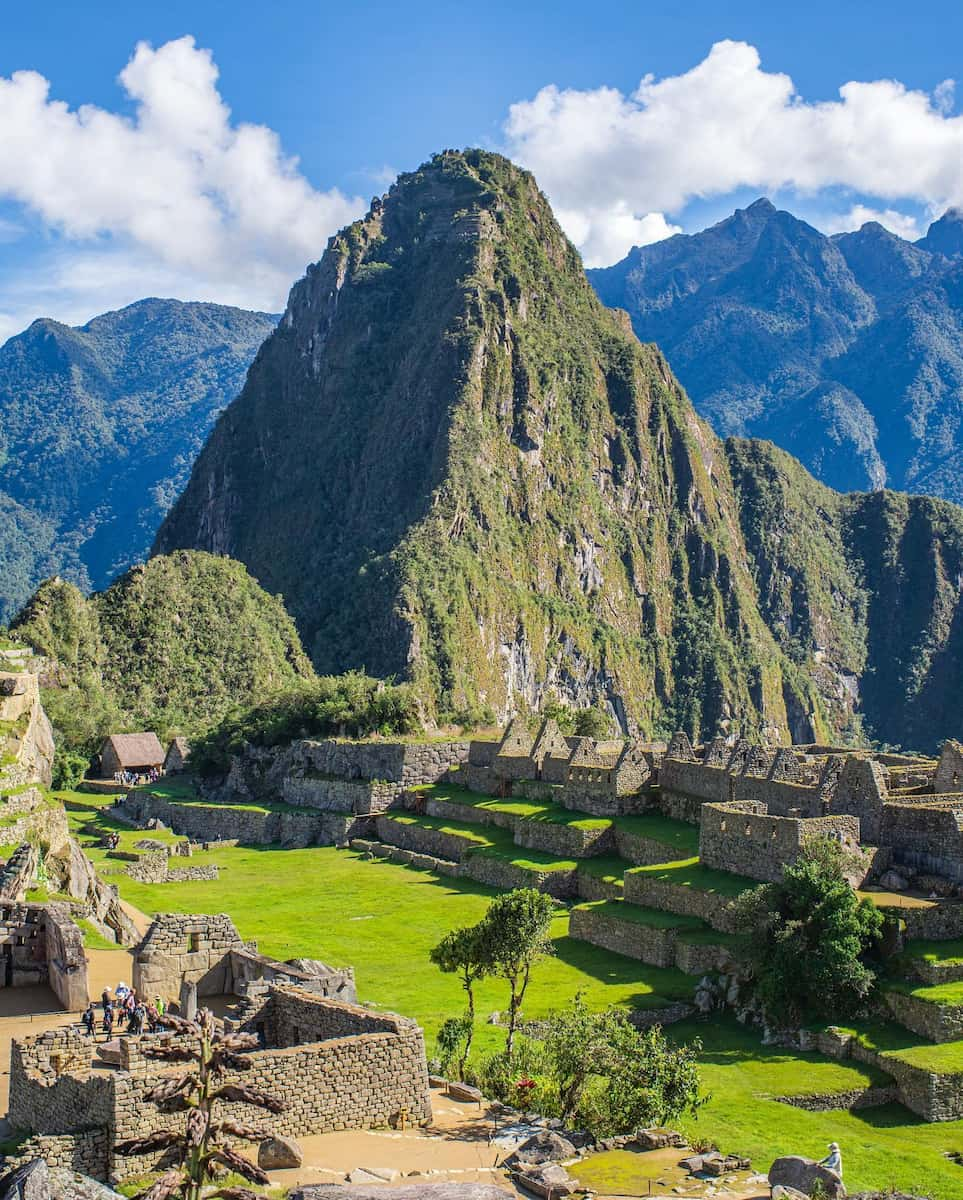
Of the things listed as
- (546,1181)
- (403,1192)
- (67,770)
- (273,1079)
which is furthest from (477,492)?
(403,1192)

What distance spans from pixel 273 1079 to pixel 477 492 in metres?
145

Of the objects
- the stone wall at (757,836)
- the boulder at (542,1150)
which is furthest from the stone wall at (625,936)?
the boulder at (542,1150)

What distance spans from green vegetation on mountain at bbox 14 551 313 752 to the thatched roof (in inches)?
110

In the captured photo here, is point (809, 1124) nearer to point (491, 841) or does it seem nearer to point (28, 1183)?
point (28, 1183)

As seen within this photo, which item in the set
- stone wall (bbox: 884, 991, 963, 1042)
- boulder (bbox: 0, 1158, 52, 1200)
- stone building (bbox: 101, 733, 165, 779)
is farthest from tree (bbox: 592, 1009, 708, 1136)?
stone building (bbox: 101, 733, 165, 779)

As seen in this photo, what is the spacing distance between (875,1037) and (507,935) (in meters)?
6.32

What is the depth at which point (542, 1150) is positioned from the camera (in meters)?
15.4

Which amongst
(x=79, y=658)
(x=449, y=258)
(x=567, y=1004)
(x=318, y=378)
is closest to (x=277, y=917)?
(x=567, y=1004)

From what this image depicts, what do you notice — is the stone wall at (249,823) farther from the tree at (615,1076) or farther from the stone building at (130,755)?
the tree at (615,1076)

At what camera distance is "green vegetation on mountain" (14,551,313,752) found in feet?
270

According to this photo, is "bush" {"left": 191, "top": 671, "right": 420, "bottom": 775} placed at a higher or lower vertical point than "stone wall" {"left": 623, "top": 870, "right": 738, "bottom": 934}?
higher

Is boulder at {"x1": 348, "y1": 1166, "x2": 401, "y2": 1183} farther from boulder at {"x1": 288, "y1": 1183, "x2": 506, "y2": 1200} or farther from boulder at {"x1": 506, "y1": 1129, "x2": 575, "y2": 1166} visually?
boulder at {"x1": 506, "y1": 1129, "x2": 575, "y2": 1166}

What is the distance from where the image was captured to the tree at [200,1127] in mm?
11203

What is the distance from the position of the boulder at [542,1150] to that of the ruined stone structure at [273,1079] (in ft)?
3.76
